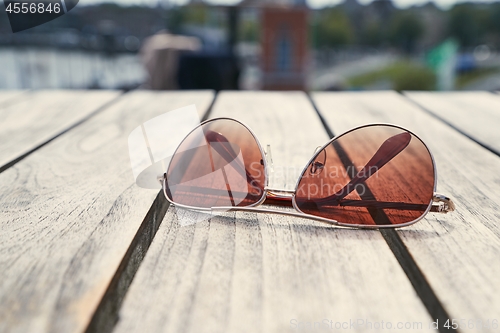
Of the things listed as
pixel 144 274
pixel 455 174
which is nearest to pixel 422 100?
pixel 455 174

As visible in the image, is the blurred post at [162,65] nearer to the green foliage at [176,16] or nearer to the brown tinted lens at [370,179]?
the brown tinted lens at [370,179]

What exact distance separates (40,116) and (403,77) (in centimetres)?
1964

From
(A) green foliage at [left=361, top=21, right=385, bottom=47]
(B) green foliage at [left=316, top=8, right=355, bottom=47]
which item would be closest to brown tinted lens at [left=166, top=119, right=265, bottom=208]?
(B) green foliage at [left=316, top=8, right=355, bottom=47]

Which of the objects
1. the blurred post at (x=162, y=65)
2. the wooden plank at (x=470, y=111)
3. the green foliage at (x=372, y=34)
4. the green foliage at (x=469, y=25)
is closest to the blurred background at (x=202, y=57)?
the blurred post at (x=162, y=65)

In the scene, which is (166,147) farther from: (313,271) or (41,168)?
(313,271)

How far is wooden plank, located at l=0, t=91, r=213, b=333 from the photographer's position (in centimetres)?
33

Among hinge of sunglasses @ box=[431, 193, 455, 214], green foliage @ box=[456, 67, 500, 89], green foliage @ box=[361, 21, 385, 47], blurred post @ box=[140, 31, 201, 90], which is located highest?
hinge of sunglasses @ box=[431, 193, 455, 214]

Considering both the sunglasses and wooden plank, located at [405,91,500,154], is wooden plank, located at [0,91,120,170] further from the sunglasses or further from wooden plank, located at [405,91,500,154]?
wooden plank, located at [405,91,500,154]

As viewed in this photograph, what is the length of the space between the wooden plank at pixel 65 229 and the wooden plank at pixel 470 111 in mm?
650

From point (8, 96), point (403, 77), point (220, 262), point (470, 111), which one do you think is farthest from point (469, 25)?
point (220, 262)

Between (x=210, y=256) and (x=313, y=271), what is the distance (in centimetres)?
9

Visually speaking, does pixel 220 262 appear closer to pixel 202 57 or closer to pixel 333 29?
pixel 202 57

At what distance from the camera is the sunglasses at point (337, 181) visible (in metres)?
0.47

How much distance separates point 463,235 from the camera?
44cm
